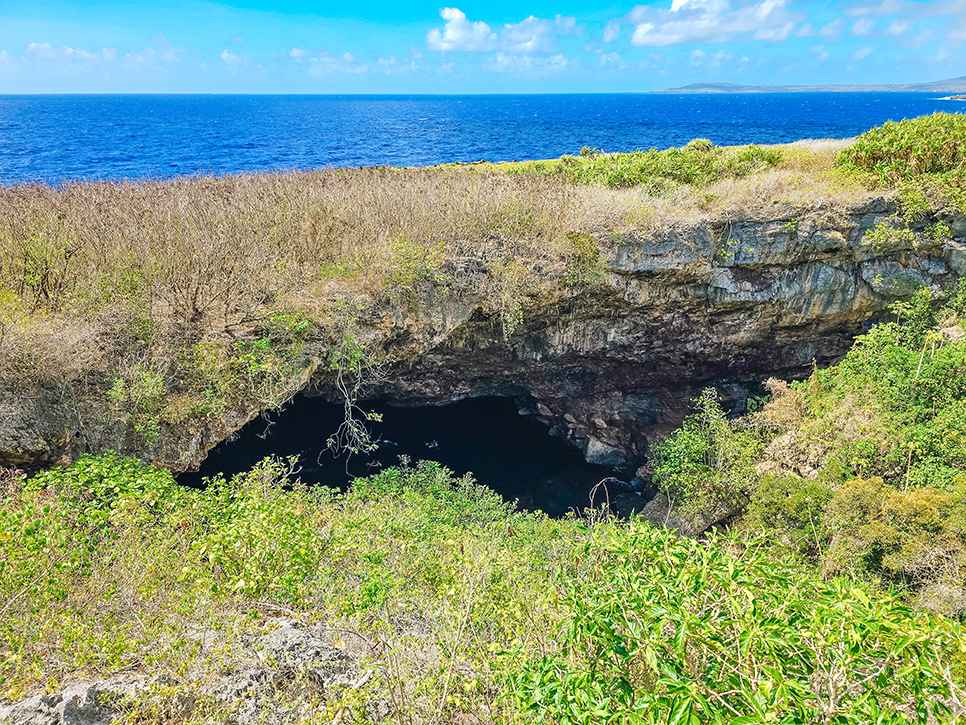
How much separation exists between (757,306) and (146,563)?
1609cm

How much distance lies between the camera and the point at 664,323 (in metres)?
16.6

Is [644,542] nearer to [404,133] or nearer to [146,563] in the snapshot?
[146,563]

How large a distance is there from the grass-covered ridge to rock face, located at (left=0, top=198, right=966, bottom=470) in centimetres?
624

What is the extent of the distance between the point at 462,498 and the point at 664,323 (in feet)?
27.1

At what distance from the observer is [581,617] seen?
3816 mm

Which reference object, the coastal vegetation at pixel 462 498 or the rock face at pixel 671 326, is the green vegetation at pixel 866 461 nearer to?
the coastal vegetation at pixel 462 498

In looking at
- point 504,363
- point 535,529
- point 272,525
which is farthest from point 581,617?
point 504,363

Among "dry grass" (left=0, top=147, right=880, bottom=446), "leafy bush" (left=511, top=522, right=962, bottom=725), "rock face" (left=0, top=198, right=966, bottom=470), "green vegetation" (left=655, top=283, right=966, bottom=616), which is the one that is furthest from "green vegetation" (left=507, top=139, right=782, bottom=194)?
"leafy bush" (left=511, top=522, right=962, bottom=725)

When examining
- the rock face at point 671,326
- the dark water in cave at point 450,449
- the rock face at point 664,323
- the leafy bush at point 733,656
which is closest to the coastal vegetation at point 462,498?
the leafy bush at point 733,656

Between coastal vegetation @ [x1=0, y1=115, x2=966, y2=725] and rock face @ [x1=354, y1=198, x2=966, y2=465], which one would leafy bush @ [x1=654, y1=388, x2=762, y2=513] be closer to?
coastal vegetation @ [x1=0, y1=115, x2=966, y2=725]

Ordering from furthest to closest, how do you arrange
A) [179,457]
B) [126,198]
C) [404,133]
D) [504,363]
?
[404,133], [504,363], [126,198], [179,457]

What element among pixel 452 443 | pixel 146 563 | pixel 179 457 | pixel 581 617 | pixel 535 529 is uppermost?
pixel 581 617

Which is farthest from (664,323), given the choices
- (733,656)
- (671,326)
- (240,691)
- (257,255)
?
(240,691)

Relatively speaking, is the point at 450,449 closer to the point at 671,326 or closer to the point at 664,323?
the point at 664,323
